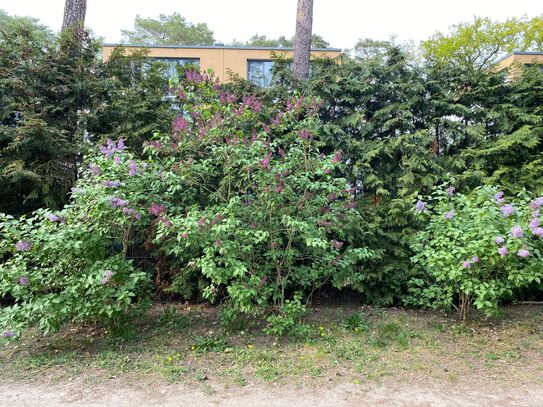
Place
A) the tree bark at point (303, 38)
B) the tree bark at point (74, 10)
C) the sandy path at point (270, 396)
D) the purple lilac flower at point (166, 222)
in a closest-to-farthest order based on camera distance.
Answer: the sandy path at point (270, 396) < the purple lilac flower at point (166, 222) < the tree bark at point (303, 38) < the tree bark at point (74, 10)

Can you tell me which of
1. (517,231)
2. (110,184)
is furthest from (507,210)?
(110,184)

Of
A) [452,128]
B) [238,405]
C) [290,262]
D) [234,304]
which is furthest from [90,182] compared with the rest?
[452,128]

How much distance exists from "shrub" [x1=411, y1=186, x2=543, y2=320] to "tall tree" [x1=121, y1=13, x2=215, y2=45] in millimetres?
34243

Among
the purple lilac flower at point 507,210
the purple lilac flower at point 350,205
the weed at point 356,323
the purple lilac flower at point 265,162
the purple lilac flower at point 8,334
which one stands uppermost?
the purple lilac flower at point 265,162

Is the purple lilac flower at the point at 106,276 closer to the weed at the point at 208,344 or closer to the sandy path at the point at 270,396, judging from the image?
the sandy path at the point at 270,396

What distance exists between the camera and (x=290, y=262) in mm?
4156

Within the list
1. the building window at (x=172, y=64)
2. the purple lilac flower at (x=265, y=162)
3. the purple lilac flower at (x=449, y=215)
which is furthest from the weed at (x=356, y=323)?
the building window at (x=172, y=64)

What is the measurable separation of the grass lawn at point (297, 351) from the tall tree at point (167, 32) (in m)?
34.0

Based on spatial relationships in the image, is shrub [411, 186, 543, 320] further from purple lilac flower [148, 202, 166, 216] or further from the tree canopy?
the tree canopy

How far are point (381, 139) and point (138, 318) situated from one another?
Answer: 3.84 metres

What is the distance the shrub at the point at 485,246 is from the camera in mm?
3750

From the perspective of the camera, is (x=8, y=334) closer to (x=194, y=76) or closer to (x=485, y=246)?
(x=194, y=76)

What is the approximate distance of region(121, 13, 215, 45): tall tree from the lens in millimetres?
34438

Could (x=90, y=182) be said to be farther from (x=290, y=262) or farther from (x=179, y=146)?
(x=290, y=262)
